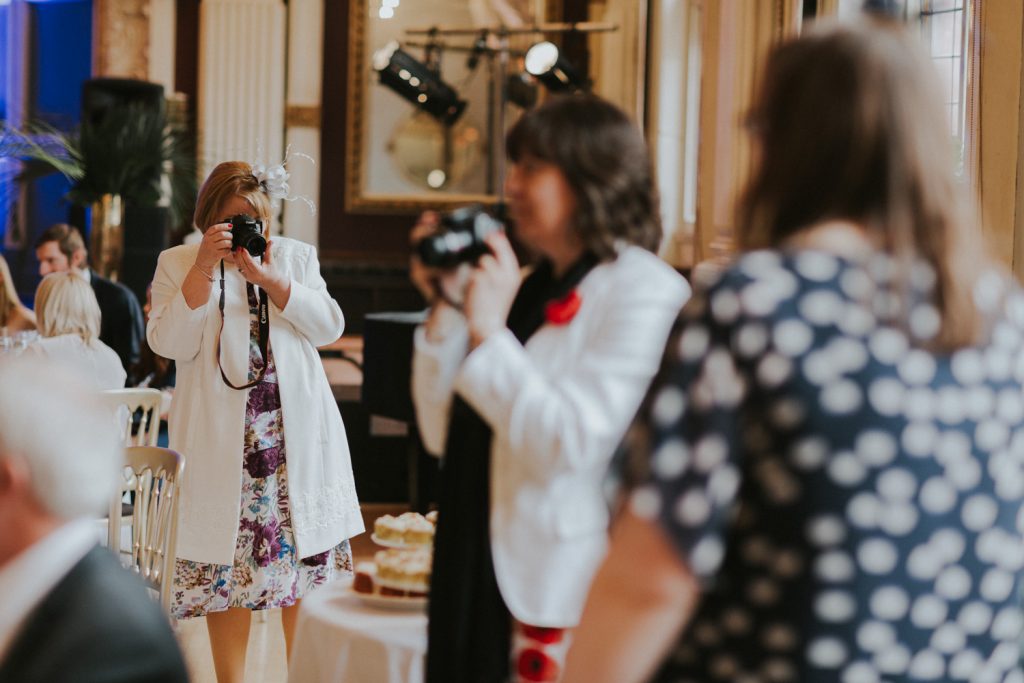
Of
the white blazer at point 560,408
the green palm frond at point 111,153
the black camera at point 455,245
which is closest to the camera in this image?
the white blazer at point 560,408

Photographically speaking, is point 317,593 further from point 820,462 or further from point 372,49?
point 372,49

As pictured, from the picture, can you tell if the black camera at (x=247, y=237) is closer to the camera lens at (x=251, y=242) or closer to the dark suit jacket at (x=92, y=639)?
the camera lens at (x=251, y=242)

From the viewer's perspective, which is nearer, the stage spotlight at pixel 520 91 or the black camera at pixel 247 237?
the black camera at pixel 247 237

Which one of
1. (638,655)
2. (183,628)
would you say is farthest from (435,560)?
(183,628)

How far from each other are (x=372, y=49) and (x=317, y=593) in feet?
27.9

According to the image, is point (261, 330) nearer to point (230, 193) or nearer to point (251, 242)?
point (251, 242)

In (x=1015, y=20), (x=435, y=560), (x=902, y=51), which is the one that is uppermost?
(x=1015, y=20)

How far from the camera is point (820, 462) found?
1.11m

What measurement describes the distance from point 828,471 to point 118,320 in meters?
5.50

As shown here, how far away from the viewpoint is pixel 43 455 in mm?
1243

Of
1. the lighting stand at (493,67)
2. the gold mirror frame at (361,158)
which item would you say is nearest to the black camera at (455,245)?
the lighting stand at (493,67)

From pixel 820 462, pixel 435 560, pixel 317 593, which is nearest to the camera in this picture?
pixel 820 462

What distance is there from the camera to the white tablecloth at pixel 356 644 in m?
2.01

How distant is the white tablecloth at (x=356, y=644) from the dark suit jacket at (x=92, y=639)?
76 cm
